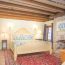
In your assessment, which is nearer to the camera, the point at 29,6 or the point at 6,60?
the point at 29,6

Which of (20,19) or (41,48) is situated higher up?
(20,19)

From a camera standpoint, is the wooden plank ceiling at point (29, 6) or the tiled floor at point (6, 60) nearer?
the wooden plank ceiling at point (29, 6)

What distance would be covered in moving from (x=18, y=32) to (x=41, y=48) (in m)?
2.64

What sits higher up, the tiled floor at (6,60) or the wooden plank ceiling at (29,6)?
the wooden plank ceiling at (29,6)

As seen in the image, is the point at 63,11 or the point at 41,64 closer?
the point at 41,64

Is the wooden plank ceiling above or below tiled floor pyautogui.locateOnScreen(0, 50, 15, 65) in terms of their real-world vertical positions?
above

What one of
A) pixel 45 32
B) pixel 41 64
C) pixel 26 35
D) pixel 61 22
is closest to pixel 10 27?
pixel 26 35

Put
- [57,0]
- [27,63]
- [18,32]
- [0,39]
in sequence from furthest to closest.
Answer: [18,32]
[0,39]
[27,63]
[57,0]

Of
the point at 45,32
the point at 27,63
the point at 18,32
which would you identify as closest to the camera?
the point at 27,63

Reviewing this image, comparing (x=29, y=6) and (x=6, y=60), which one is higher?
(x=29, y=6)

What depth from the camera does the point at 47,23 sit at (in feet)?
24.9

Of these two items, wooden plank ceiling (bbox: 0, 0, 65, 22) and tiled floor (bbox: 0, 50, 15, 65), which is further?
tiled floor (bbox: 0, 50, 15, 65)

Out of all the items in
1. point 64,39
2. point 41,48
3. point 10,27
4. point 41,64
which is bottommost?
point 41,64

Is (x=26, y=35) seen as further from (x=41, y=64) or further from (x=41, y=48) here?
(x=41, y=64)
